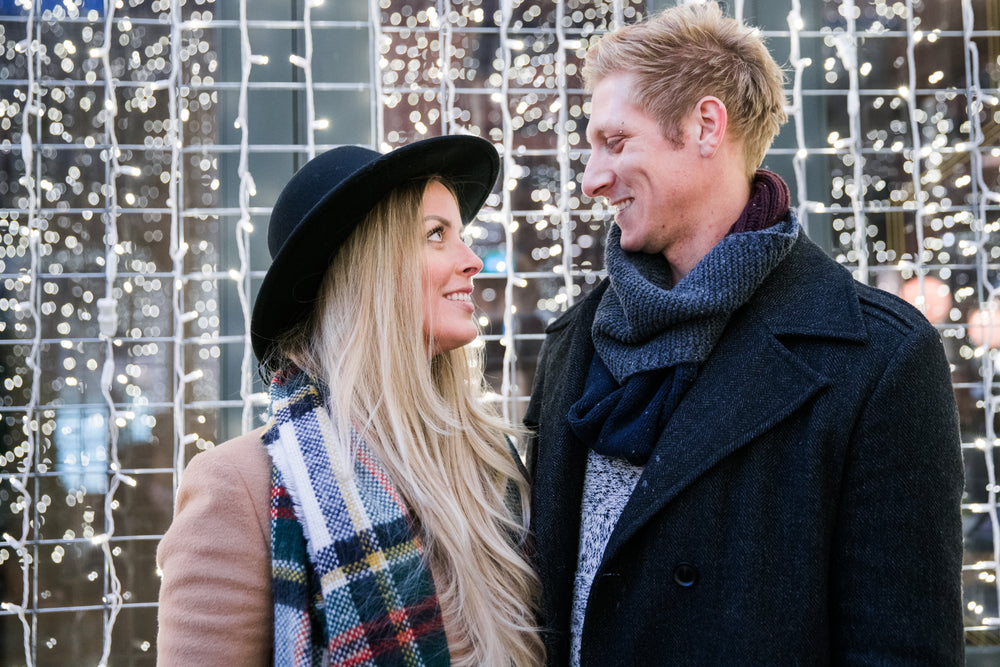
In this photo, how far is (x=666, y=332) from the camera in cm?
127

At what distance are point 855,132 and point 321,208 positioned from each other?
77.9 inches

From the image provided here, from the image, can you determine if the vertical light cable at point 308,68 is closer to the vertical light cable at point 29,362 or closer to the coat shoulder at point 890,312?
the vertical light cable at point 29,362

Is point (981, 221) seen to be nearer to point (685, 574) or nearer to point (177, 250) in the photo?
point (685, 574)

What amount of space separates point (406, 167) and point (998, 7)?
244cm

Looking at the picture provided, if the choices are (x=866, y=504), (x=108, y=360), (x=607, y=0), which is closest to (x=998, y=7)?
(x=607, y=0)

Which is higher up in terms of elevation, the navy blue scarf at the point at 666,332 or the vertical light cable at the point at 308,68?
the vertical light cable at the point at 308,68

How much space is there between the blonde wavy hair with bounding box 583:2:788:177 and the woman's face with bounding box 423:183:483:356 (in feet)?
1.44

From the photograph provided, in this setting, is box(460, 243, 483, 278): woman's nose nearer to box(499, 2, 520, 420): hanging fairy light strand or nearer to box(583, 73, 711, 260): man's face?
box(583, 73, 711, 260): man's face

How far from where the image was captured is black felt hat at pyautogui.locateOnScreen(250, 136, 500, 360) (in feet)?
3.86

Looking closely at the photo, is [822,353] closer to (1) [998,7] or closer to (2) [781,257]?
(2) [781,257]

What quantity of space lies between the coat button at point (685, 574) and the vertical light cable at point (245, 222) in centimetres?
151

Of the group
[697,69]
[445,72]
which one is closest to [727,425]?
[697,69]

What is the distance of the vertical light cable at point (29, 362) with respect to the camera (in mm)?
2182

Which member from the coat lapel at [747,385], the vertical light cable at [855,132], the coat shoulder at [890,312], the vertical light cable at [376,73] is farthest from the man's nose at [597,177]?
the vertical light cable at [855,132]
